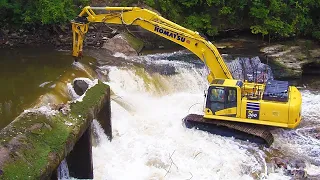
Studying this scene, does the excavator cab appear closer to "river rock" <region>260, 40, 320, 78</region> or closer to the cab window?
the cab window

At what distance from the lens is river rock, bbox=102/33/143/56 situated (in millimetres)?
20781

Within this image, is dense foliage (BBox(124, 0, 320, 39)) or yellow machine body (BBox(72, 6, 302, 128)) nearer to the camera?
yellow machine body (BBox(72, 6, 302, 128))

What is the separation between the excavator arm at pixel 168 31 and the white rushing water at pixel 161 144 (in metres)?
2.06

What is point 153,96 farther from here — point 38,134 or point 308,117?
point 38,134

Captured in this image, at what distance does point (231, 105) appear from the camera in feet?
45.1

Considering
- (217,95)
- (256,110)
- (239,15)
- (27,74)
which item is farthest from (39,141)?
(239,15)

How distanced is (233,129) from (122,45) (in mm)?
8756

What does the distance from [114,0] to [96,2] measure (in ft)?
3.26

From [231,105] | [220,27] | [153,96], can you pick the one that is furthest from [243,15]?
[231,105]

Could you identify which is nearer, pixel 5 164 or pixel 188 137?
pixel 5 164

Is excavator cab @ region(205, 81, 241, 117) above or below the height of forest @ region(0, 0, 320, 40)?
below

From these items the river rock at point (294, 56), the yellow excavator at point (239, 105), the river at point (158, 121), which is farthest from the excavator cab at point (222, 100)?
the river rock at point (294, 56)

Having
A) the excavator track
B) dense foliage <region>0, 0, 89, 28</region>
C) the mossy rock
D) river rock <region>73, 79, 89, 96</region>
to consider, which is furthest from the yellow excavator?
dense foliage <region>0, 0, 89, 28</region>

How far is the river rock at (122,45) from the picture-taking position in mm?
20781
